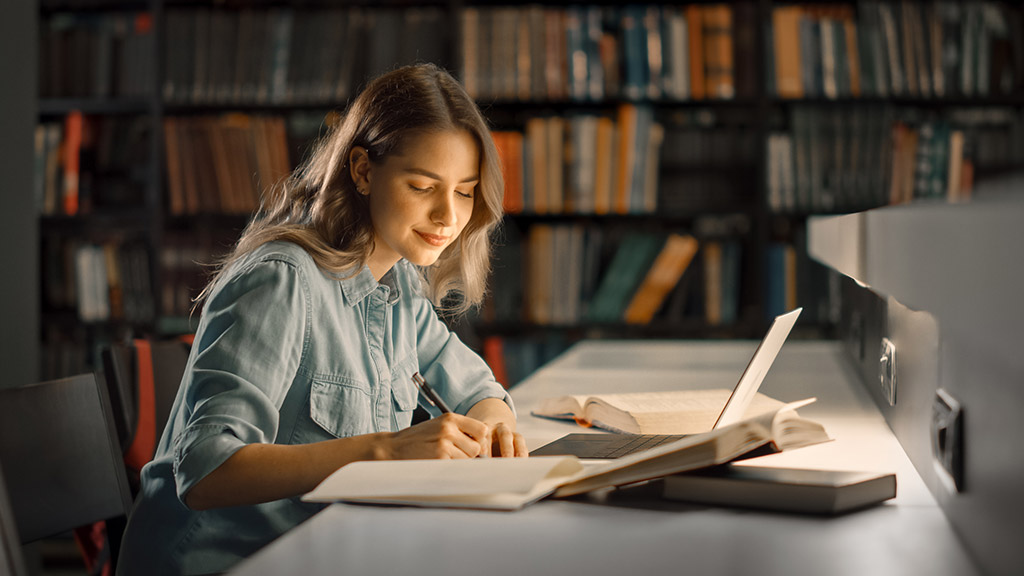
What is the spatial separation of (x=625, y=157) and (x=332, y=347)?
181 cm

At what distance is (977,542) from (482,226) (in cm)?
90

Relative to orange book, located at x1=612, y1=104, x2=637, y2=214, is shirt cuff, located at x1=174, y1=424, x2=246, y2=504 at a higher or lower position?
lower

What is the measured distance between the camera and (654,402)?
1.26 meters

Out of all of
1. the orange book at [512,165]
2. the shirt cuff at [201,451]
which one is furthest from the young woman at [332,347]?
the orange book at [512,165]

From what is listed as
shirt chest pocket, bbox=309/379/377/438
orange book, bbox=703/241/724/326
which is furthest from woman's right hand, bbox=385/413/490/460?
orange book, bbox=703/241/724/326

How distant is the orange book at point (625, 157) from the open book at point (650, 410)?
1.50m

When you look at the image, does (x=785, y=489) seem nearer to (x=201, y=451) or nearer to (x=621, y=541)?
(x=621, y=541)

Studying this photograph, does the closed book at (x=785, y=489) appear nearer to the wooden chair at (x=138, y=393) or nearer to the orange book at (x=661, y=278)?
the wooden chair at (x=138, y=393)

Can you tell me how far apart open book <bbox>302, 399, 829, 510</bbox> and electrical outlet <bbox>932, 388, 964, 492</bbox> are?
126 mm

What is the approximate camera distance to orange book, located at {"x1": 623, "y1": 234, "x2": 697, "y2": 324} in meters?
2.82

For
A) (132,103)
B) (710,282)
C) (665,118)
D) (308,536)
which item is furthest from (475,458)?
→ (132,103)

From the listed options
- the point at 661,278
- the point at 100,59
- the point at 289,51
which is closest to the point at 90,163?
the point at 100,59

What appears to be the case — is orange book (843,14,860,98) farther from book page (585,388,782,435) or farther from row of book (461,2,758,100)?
book page (585,388,782,435)

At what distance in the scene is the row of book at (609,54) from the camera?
2779 mm
